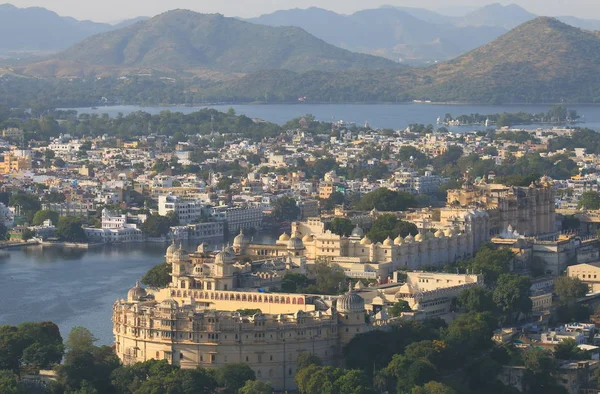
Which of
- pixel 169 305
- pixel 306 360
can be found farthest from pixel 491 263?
pixel 169 305

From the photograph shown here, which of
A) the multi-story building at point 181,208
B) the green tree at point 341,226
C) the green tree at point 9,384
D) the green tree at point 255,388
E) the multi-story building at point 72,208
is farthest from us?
the multi-story building at point 72,208

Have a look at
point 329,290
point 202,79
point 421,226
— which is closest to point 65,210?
point 421,226

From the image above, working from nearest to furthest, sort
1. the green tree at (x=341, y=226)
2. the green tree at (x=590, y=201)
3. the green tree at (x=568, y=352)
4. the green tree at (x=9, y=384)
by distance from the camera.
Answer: the green tree at (x=9, y=384), the green tree at (x=568, y=352), the green tree at (x=341, y=226), the green tree at (x=590, y=201)

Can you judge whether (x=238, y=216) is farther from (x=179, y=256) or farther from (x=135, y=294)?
(x=135, y=294)

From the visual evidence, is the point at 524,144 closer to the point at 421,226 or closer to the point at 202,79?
the point at 421,226

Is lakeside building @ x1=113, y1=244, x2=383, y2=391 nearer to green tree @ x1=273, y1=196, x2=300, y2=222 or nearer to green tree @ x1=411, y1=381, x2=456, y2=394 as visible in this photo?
green tree @ x1=411, y1=381, x2=456, y2=394

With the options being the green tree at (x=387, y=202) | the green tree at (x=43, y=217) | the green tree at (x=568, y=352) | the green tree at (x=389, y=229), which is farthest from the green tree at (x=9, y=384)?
the green tree at (x=43, y=217)

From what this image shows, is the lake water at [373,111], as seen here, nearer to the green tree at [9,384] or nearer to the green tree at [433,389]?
the green tree at [433,389]
